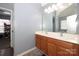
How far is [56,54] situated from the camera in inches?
58.7

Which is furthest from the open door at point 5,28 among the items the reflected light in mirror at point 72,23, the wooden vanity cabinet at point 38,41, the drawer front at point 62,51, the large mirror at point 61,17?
the reflected light in mirror at point 72,23

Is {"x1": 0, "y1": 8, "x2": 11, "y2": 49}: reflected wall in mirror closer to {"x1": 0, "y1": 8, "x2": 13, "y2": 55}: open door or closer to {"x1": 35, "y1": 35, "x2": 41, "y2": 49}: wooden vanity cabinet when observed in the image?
{"x1": 0, "y1": 8, "x2": 13, "y2": 55}: open door

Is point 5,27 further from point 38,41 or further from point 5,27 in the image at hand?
point 38,41

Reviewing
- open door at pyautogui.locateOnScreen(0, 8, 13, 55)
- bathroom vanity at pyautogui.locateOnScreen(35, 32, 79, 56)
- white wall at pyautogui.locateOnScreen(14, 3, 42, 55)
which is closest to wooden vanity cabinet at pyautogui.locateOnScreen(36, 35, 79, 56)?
bathroom vanity at pyautogui.locateOnScreen(35, 32, 79, 56)

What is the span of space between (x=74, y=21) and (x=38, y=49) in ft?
2.10

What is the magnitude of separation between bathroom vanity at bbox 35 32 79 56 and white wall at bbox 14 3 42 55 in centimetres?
10

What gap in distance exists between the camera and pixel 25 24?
154 centimetres

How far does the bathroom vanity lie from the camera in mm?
1333

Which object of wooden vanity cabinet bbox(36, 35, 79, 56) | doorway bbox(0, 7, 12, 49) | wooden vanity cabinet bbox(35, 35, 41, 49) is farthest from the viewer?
wooden vanity cabinet bbox(35, 35, 41, 49)

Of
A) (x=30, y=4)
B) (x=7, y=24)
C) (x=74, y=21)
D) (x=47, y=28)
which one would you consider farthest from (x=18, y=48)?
(x=74, y=21)

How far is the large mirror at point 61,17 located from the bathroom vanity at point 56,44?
10 centimetres

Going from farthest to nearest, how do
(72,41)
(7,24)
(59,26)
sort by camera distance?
(59,26) → (7,24) → (72,41)

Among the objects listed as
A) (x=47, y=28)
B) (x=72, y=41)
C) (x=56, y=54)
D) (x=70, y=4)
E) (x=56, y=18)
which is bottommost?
(x=56, y=54)

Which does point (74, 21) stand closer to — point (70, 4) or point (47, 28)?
point (70, 4)
